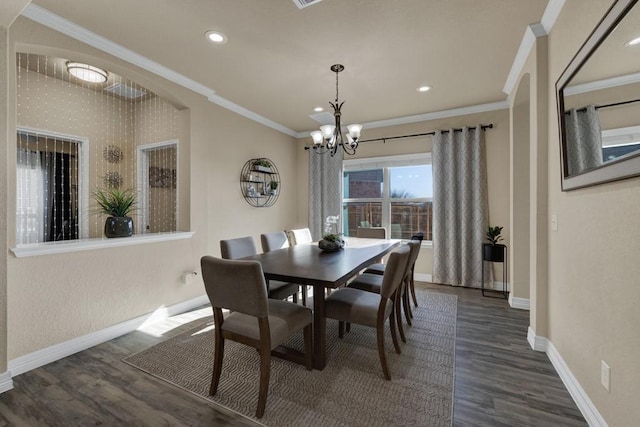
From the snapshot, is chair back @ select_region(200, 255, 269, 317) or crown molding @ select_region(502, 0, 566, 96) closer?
chair back @ select_region(200, 255, 269, 317)

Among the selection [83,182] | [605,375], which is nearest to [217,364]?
[605,375]

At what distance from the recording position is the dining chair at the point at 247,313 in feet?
5.21

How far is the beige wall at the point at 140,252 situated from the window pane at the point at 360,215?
1376mm

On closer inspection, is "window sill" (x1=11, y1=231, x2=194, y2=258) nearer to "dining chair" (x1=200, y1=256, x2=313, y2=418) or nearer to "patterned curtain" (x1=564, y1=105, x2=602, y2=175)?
"dining chair" (x1=200, y1=256, x2=313, y2=418)

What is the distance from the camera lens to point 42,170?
3.17m

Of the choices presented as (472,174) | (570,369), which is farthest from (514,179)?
(570,369)

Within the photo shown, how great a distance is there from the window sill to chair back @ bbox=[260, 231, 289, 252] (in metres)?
→ 0.97

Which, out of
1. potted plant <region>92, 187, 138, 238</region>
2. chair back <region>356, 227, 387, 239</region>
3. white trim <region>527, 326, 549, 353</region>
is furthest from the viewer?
chair back <region>356, 227, 387, 239</region>

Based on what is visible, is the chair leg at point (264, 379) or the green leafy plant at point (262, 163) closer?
the chair leg at point (264, 379)

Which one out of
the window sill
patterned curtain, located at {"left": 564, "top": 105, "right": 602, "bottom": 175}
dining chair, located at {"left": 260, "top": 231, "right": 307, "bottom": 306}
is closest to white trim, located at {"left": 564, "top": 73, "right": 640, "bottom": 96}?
patterned curtain, located at {"left": 564, "top": 105, "right": 602, "bottom": 175}

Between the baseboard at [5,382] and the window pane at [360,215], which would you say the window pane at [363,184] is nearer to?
the window pane at [360,215]

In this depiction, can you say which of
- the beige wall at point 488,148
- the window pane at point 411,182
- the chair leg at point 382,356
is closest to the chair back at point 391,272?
the chair leg at point 382,356

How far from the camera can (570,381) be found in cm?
186

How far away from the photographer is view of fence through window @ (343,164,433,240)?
4660 mm
